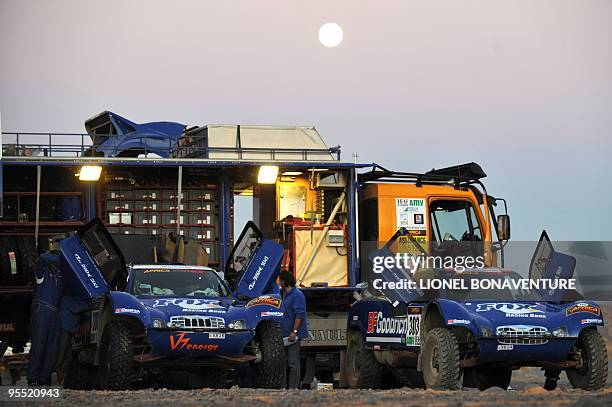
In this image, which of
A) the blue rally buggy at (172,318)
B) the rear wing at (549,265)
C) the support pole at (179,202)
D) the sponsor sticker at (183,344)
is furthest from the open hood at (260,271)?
the rear wing at (549,265)

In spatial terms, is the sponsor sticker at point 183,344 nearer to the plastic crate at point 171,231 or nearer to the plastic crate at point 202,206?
the plastic crate at point 171,231

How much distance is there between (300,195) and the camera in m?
24.2

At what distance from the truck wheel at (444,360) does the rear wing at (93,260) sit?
16.3ft

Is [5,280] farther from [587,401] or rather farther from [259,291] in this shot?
[587,401]

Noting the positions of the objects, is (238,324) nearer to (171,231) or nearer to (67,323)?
(67,323)

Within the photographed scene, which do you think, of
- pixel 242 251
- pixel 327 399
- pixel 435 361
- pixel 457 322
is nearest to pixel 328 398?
pixel 327 399

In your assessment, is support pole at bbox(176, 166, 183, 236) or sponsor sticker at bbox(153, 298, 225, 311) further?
support pole at bbox(176, 166, 183, 236)

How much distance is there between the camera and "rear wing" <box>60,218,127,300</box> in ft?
62.1

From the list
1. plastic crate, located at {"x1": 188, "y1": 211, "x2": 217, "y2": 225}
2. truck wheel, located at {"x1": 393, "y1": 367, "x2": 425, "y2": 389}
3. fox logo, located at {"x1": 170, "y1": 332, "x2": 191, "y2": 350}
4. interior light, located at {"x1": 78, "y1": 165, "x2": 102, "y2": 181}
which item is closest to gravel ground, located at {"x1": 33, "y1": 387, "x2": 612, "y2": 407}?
fox logo, located at {"x1": 170, "y1": 332, "x2": 191, "y2": 350}

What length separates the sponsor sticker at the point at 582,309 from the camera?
1655 centimetres

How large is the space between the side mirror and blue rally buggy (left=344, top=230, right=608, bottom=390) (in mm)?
4099

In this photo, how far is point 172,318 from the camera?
16.4m

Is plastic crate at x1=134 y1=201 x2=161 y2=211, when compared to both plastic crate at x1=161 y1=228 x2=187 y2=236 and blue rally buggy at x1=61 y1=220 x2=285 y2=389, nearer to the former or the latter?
plastic crate at x1=161 y1=228 x2=187 y2=236

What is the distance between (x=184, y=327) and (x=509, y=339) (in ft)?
13.3
